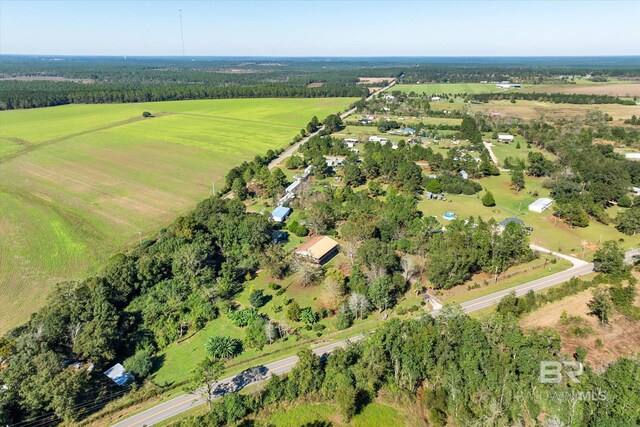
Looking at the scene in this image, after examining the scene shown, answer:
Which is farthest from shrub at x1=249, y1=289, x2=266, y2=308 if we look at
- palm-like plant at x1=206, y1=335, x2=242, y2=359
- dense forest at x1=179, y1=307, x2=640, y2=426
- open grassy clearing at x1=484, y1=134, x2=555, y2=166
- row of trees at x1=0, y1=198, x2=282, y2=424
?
open grassy clearing at x1=484, y1=134, x2=555, y2=166

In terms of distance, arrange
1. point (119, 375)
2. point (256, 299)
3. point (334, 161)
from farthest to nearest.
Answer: point (334, 161), point (256, 299), point (119, 375)

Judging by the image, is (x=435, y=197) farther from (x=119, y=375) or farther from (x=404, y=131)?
(x=404, y=131)

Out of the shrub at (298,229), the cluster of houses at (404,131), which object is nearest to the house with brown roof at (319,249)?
the shrub at (298,229)

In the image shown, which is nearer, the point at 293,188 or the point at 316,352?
the point at 316,352

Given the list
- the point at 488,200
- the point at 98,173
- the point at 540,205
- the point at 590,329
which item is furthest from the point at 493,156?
the point at 98,173

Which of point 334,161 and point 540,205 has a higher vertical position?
point 334,161

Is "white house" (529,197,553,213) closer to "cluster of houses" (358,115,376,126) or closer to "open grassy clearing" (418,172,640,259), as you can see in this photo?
"open grassy clearing" (418,172,640,259)
